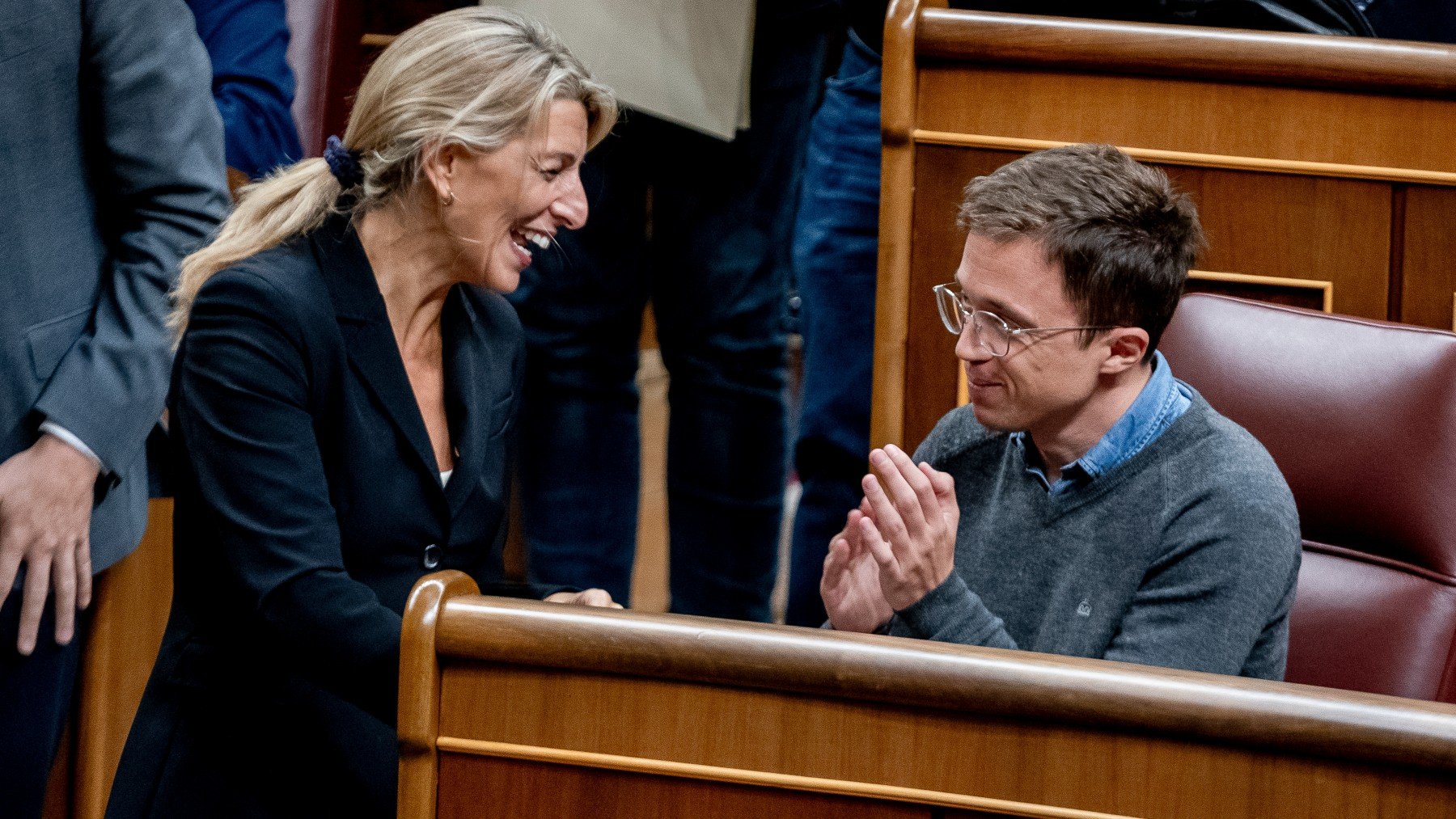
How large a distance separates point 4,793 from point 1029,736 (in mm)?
835

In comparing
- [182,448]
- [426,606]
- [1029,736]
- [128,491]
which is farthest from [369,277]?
[1029,736]

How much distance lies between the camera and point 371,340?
115 centimetres

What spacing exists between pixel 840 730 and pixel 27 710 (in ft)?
2.41

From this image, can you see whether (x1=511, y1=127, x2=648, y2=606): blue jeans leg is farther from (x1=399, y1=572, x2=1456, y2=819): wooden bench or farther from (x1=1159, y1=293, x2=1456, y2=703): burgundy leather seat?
(x1=399, y1=572, x2=1456, y2=819): wooden bench

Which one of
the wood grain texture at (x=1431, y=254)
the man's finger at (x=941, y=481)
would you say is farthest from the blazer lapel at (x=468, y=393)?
the wood grain texture at (x=1431, y=254)

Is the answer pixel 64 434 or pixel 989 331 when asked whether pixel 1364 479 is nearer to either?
pixel 989 331

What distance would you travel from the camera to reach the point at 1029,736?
776mm

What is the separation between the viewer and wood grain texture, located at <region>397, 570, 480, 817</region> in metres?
0.83

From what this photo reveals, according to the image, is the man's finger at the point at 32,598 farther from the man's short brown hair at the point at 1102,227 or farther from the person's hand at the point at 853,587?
the man's short brown hair at the point at 1102,227

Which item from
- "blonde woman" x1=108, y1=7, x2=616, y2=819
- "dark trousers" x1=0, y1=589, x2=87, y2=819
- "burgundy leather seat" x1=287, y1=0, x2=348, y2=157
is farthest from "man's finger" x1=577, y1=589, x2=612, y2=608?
"burgundy leather seat" x1=287, y1=0, x2=348, y2=157

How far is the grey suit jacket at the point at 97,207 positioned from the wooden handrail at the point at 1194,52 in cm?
65

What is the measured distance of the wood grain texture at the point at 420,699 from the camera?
830 millimetres

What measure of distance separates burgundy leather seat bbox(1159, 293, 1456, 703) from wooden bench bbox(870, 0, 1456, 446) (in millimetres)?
168

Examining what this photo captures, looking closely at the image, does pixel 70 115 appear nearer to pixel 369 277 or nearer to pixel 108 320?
pixel 108 320
